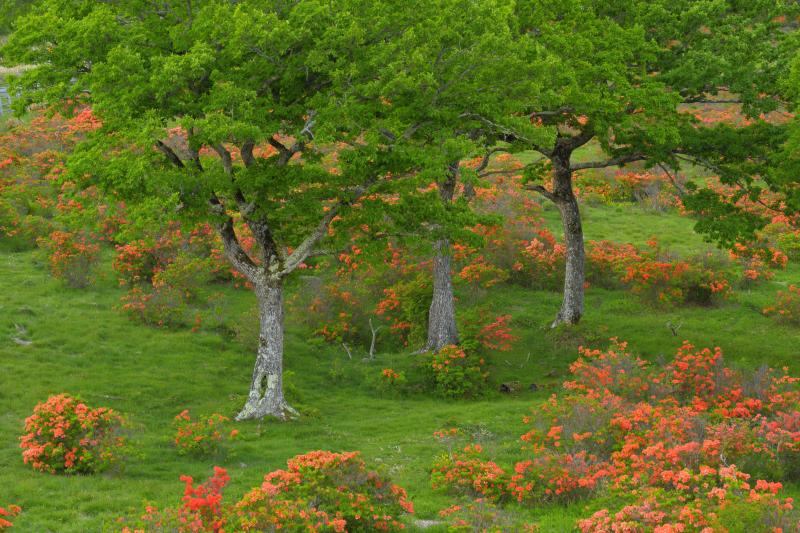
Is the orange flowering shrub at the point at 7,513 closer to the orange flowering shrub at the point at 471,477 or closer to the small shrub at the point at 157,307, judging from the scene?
the orange flowering shrub at the point at 471,477

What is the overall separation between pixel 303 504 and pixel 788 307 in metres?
21.1

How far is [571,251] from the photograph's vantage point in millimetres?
26562

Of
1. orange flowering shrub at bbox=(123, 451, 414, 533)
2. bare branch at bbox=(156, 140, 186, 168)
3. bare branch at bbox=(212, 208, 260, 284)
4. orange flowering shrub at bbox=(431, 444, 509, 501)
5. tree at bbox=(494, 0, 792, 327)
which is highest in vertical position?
tree at bbox=(494, 0, 792, 327)

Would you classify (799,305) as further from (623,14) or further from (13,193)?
(13,193)

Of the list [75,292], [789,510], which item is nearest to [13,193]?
[75,292]

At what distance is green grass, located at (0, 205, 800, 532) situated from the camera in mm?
13734

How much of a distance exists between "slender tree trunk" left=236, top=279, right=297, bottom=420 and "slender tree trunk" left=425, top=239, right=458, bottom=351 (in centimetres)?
608

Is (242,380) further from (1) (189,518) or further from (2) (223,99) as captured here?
(1) (189,518)

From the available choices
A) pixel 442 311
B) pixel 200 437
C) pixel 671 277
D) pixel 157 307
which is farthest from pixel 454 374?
pixel 671 277

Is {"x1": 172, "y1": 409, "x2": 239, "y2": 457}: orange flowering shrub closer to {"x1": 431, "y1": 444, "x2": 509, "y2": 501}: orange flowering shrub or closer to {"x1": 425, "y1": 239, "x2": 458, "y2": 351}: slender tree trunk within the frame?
{"x1": 431, "y1": 444, "x2": 509, "y2": 501}: orange flowering shrub

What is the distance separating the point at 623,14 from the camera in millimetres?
23594

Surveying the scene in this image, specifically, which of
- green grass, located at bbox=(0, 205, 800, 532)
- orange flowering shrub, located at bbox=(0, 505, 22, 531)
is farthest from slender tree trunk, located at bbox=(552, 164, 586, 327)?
orange flowering shrub, located at bbox=(0, 505, 22, 531)

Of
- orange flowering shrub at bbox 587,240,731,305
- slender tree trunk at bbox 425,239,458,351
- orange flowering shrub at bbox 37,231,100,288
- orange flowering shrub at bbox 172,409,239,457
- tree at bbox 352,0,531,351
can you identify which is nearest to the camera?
orange flowering shrub at bbox 172,409,239,457

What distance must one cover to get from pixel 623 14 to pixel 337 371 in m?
13.1
